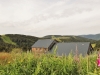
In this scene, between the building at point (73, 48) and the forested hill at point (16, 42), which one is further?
the forested hill at point (16, 42)

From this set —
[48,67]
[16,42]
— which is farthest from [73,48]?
[48,67]

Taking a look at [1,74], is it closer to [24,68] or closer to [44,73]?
[24,68]

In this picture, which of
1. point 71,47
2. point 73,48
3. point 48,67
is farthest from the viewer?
point 71,47

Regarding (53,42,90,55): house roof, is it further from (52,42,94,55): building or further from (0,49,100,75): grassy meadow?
(0,49,100,75): grassy meadow

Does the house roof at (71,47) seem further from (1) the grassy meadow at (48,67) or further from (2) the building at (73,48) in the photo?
(1) the grassy meadow at (48,67)

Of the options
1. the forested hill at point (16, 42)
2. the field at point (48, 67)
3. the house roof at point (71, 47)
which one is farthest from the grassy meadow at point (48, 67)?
the forested hill at point (16, 42)

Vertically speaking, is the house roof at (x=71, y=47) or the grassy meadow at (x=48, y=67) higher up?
the grassy meadow at (x=48, y=67)

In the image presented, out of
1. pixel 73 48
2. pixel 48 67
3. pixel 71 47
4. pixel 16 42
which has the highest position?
pixel 48 67

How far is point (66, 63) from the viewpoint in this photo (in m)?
6.75

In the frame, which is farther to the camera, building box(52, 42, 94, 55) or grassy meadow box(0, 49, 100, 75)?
building box(52, 42, 94, 55)

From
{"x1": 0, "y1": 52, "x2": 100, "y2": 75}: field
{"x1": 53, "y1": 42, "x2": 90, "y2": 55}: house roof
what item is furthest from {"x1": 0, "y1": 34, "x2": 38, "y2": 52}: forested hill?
{"x1": 0, "y1": 52, "x2": 100, "y2": 75}: field

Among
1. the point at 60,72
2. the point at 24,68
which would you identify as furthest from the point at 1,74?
the point at 60,72

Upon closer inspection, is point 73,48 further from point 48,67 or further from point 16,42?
point 48,67

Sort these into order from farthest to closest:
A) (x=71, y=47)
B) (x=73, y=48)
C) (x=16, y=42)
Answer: (x=16, y=42)
(x=71, y=47)
(x=73, y=48)
